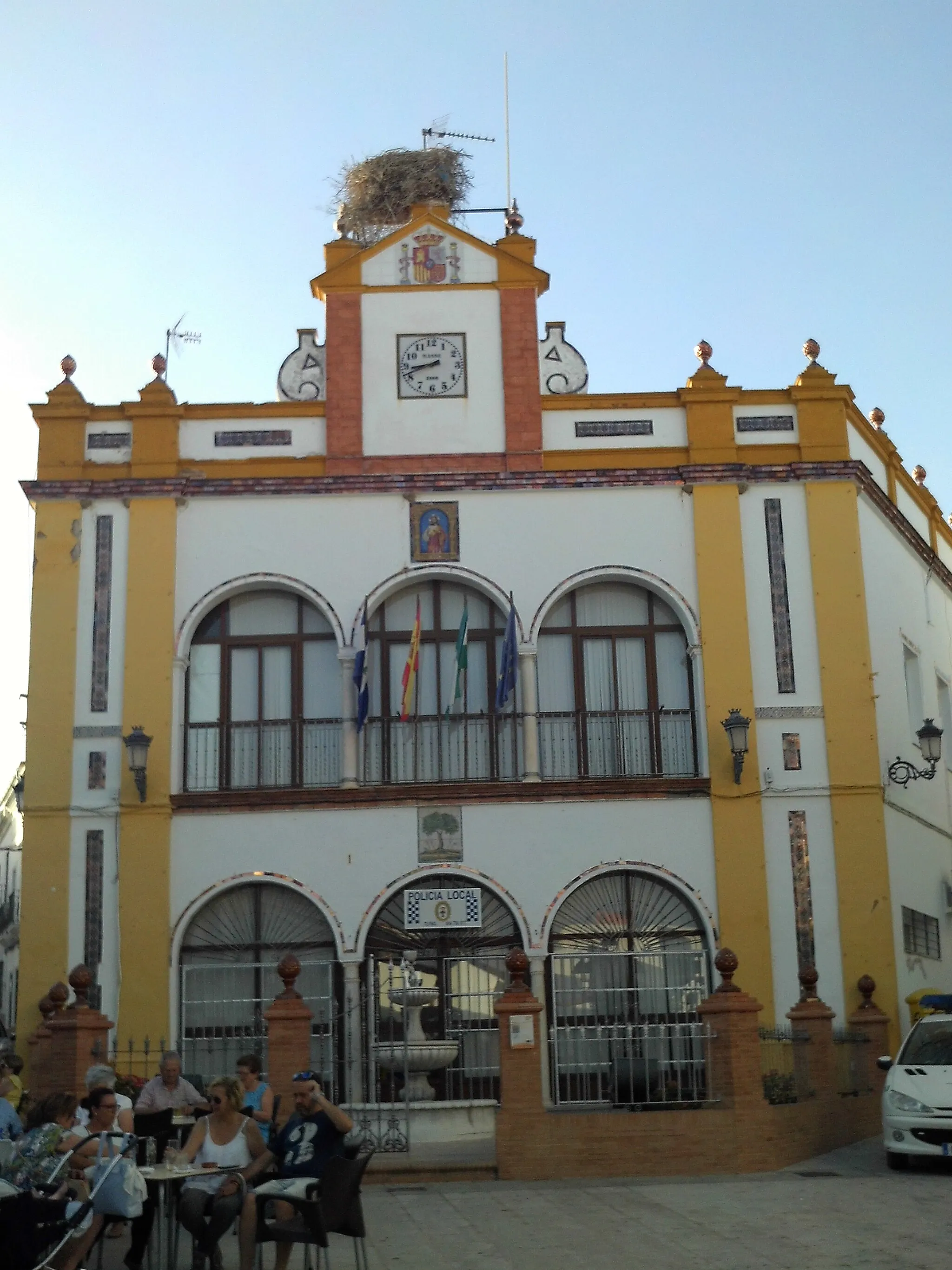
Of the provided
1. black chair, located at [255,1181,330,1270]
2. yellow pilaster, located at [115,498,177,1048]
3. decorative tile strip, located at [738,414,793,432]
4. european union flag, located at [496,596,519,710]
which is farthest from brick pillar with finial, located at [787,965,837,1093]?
black chair, located at [255,1181,330,1270]

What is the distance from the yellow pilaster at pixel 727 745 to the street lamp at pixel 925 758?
191 centimetres

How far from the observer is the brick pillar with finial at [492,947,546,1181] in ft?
45.5

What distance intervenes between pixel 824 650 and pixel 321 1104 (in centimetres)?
1167

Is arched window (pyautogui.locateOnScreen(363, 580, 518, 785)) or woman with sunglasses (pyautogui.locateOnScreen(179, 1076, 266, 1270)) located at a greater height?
arched window (pyautogui.locateOnScreen(363, 580, 518, 785))

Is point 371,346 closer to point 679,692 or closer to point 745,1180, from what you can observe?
point 679,692

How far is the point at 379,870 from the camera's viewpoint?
61.7 feet

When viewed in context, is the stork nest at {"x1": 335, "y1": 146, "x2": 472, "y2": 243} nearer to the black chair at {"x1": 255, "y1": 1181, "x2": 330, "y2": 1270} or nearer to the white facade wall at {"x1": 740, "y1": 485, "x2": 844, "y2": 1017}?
the white facade wall at {"x1": 740, "y1": 485, "x2": 844, "y2": 1017}

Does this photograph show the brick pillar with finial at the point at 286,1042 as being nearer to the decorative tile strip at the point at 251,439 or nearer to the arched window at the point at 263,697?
the arched window at the point at 263,697

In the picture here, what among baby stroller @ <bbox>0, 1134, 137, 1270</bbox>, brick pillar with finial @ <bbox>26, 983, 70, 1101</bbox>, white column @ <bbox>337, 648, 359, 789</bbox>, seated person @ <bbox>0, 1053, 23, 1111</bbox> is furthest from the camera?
white column @ <bbox>337, 648, 359, 789</bbox>

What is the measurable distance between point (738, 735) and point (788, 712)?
985mm

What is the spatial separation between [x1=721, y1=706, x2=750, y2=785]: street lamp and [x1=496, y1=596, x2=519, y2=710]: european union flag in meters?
2.55

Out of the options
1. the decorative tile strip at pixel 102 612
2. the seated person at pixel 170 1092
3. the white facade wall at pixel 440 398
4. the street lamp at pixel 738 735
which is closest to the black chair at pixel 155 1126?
the seated person at pixel 170 1092

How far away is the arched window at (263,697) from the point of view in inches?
764

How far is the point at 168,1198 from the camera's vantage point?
10367 millimetres
